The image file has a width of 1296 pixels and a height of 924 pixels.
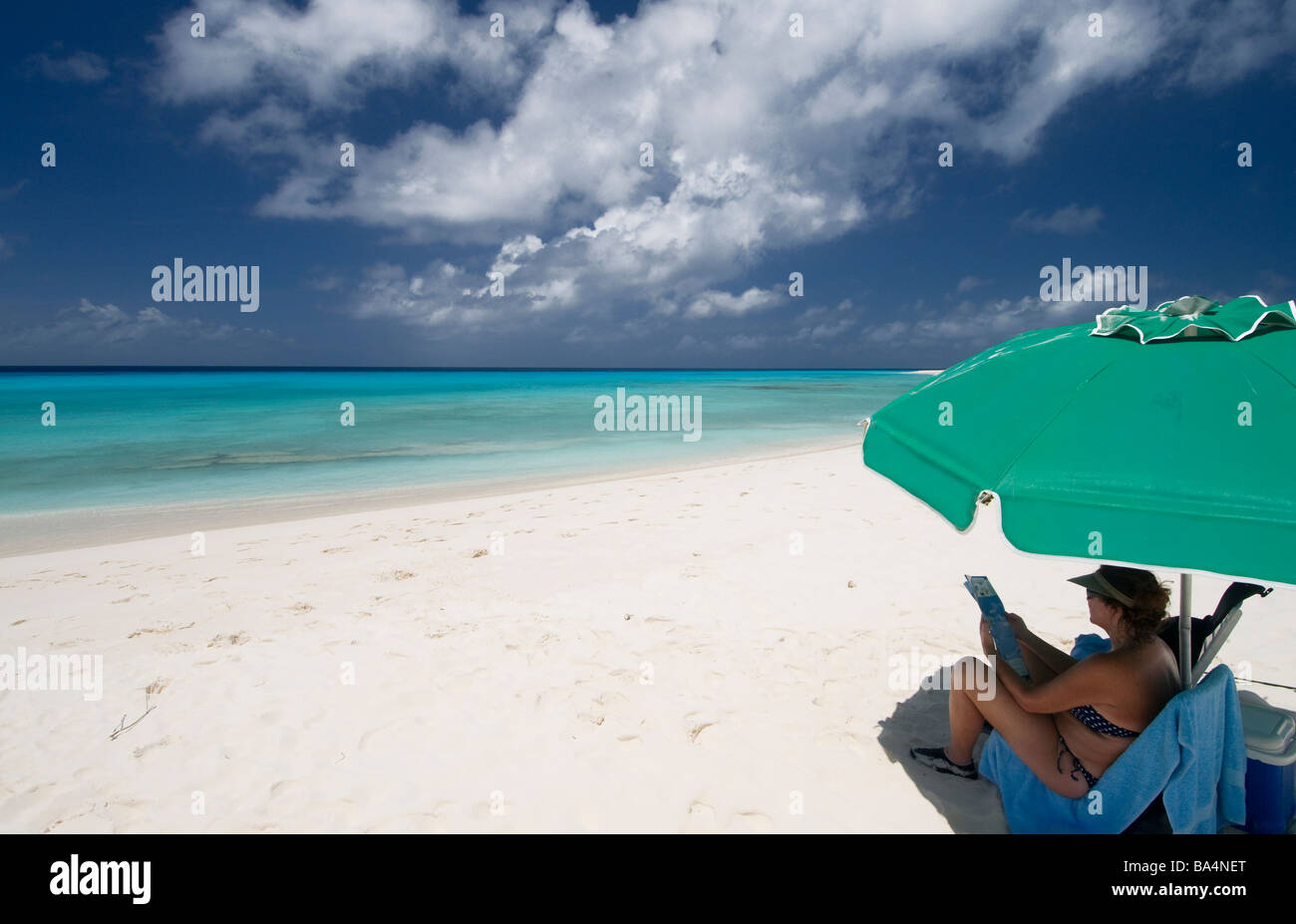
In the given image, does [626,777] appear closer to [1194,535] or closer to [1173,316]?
[1194,535]

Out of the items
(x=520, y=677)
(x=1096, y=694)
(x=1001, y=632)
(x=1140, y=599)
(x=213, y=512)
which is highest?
(x=1140, y=599)

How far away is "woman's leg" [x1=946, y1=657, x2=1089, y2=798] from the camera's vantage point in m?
2.70

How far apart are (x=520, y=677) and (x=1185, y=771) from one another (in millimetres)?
3406

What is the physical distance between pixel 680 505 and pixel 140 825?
685 centimetres

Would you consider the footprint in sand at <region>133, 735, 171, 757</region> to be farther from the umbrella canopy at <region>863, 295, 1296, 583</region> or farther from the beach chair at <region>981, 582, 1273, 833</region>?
the beach chair at <region>981, 582, 1273, 833</region>

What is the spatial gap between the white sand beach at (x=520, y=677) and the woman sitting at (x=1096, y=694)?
1.66 feet

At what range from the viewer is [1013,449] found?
2.04 metres

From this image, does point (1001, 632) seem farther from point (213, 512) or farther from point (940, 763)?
point (213, 512)

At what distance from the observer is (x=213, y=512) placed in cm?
1041

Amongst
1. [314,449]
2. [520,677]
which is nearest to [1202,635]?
[520,677]

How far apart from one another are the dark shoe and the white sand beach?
6cm

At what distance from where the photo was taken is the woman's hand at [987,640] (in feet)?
9.64

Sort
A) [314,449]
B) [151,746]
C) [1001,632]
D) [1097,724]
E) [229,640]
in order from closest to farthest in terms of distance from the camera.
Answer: [1097,724] → [1001,632] → [151,746] → [229,640] → [314,449]
